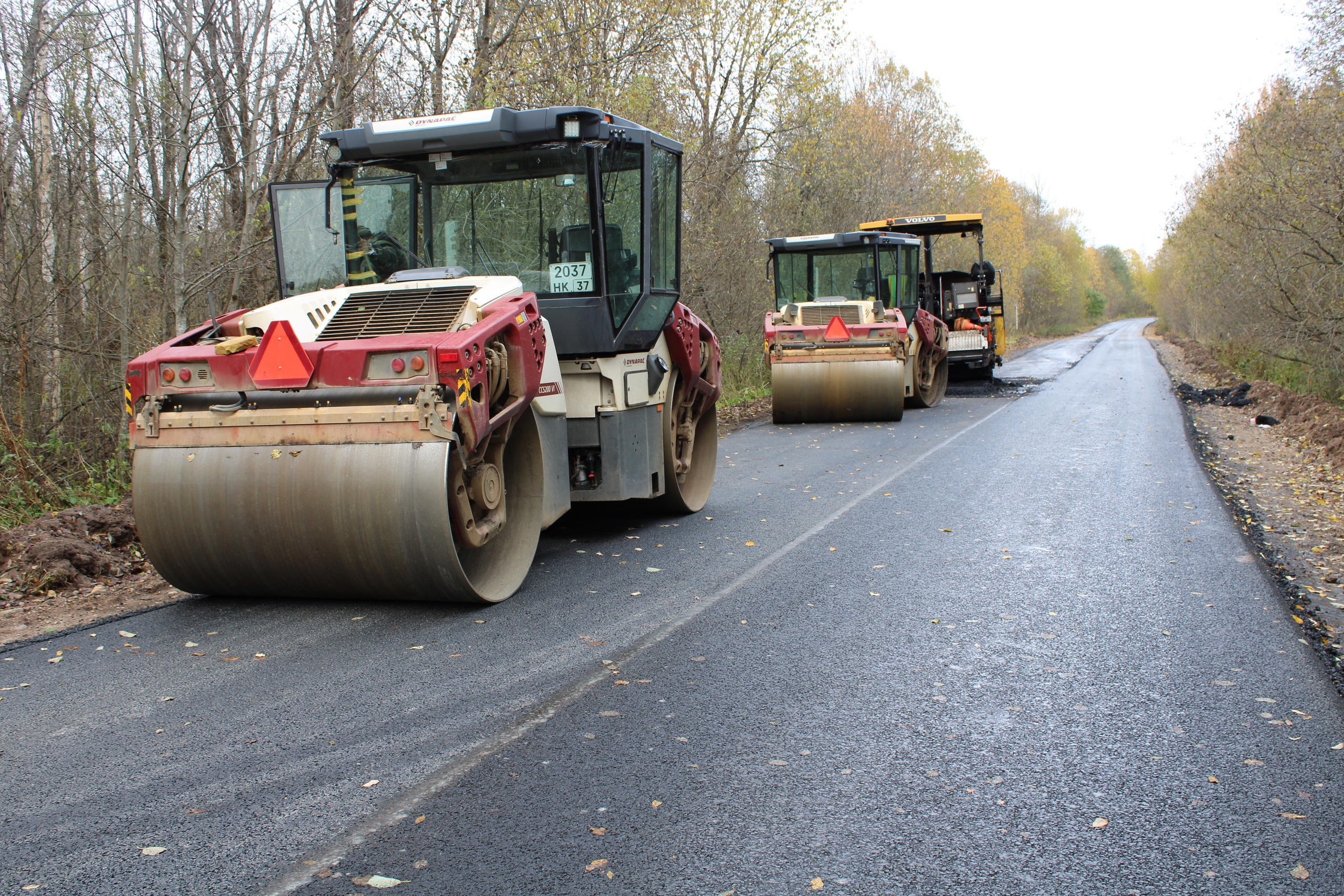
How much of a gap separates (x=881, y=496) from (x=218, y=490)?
5528 mm

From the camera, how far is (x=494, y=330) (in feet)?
17.6

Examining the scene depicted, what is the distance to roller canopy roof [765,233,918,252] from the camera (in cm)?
1622

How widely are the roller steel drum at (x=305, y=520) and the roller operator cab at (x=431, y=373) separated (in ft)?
0.04

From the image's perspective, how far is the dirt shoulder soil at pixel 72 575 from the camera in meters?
5.46

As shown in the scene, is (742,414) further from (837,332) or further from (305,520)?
(305,520)

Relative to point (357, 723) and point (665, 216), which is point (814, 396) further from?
point (357, 723)

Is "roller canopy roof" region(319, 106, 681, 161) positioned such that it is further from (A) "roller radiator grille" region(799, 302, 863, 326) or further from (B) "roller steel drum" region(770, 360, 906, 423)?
(A) "roller radiator grille" region(799, 302, 863, 326)

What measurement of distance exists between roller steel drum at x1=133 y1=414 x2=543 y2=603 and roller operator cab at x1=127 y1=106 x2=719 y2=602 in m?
0.01

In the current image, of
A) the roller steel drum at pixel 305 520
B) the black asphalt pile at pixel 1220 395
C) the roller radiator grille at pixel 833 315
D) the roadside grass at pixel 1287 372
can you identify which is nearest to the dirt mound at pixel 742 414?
the roller radiator grille at pixel 833 315

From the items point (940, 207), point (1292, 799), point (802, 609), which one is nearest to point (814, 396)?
point (802, 609)

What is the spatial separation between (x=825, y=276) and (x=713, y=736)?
13525mm

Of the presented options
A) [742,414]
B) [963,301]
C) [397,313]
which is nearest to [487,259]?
[397,313]

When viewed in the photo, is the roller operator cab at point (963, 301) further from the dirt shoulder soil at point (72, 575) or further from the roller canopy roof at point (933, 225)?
the dirt shoulder soil at point (72, 575)

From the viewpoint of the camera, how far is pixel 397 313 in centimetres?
562
